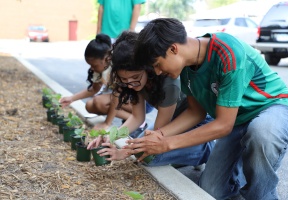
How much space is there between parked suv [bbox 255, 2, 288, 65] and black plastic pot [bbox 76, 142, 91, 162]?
9178 mm

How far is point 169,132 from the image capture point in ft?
8.60

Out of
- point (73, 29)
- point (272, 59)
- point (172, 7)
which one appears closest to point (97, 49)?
point (272, 59)

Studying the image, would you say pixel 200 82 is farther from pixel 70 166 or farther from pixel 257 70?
pixel 70 166

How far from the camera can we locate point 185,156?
9.30ft

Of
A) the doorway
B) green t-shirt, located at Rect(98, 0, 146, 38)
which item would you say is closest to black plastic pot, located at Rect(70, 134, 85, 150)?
green t-shirt, located at Rect(98, 0, 146, 38)

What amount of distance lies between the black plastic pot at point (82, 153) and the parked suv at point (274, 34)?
9178 mm

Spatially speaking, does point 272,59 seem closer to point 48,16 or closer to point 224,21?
point 224,21

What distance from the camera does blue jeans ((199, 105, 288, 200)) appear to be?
2.28 meters

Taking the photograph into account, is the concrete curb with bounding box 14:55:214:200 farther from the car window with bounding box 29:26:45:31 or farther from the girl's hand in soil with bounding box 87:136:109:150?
the car window with bounding box 29:26:45:31

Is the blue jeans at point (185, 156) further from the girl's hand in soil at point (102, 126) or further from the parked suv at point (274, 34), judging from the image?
the parked suv at point (274, 34)

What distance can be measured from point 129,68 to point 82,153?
0.74m

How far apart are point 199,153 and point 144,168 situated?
1.42ft

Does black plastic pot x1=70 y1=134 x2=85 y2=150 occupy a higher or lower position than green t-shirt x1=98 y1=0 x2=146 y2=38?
lower

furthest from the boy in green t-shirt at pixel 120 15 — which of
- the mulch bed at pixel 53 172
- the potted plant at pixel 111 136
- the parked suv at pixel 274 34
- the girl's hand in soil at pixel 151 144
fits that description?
the parked suv at pixel 274 34
